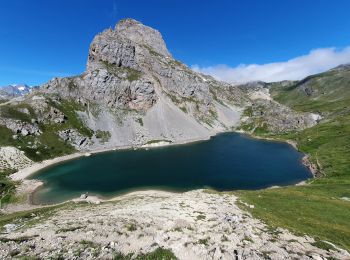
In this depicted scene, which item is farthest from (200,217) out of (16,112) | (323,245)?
(16,112)

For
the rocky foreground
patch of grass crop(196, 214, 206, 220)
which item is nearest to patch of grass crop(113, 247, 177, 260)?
the rocky foreground

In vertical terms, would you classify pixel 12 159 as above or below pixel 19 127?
below

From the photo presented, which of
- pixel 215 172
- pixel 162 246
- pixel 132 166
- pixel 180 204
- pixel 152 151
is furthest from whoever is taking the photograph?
pixel 152 151

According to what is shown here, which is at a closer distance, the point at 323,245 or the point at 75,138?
the point at 323,245

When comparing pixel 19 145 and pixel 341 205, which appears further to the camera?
pixel 19 145

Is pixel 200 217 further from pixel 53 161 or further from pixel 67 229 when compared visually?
pixel 53 161

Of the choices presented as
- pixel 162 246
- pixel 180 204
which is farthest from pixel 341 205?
pixel 162 246

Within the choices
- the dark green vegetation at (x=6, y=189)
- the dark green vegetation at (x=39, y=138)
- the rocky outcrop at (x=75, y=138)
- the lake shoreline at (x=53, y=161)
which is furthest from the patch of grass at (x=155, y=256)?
the rocky outcrop at (x=75, y=138)

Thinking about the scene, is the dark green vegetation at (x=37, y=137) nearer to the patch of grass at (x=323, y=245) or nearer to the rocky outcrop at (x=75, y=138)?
Result: the rocky outcrop at (x=75, y=138)

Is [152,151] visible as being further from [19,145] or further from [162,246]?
[162,246]
